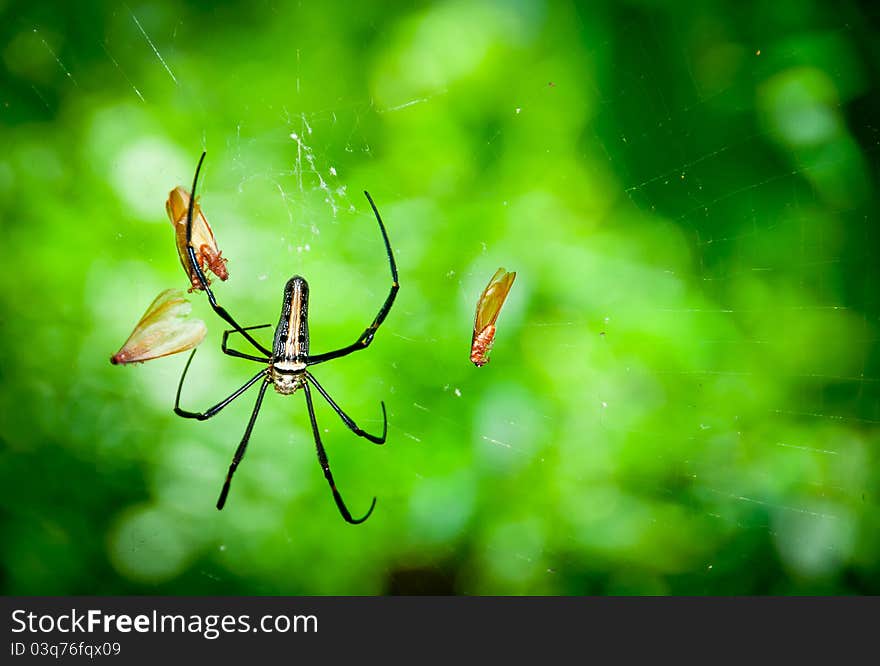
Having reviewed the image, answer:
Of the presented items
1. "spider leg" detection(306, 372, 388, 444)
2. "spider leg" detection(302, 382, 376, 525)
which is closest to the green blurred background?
"spider leg" detection(306, 372, 388, 444)

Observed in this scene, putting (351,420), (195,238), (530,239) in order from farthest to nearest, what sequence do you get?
(351,420)
(530,239)
(195,238)

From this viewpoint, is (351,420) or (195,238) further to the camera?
(351,420)

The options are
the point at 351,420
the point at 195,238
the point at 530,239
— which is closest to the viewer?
the point at 195,238

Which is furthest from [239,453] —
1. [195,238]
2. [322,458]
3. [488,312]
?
[488,312]

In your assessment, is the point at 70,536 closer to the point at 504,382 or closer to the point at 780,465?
the point at 504,382

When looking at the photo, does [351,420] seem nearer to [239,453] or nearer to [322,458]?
[322,458]

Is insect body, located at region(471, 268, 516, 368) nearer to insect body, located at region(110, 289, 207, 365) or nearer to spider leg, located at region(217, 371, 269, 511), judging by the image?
spider leg, located at region(217, 371, 269, 511)

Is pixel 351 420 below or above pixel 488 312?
below
